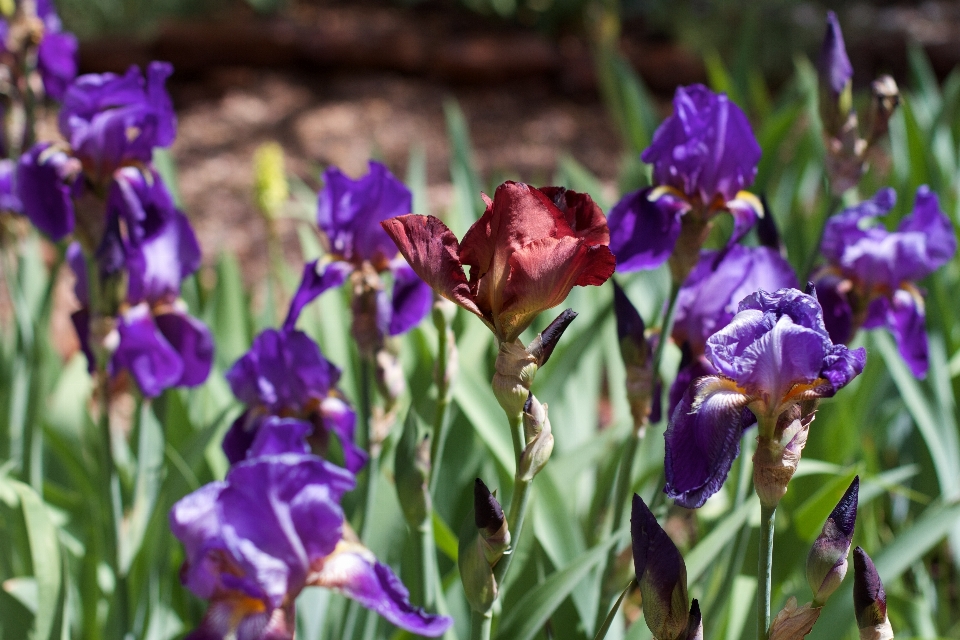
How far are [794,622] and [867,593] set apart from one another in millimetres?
59

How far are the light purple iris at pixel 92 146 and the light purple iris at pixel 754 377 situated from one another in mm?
752

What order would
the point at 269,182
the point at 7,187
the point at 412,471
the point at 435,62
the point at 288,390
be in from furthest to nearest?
1. the point at 435,62
2. the point at 269,182
3. the point at 7,187
4. the point at 288,390
5. the point at 412,471

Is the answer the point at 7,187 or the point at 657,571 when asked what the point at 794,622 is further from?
the point at 7,187

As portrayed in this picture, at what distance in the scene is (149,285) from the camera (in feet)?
3.67

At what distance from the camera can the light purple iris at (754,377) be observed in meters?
0.60

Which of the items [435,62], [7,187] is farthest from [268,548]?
[435,62]

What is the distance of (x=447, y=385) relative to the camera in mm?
921

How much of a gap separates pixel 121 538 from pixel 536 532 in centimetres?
52

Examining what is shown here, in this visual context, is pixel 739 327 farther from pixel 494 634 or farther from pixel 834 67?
pixel 834 67

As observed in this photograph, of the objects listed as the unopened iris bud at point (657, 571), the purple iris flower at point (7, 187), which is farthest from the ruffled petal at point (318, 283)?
the purple iris flower at point (7, 187)

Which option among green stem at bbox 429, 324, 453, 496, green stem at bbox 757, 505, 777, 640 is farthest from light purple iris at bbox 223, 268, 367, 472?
green stem at bbox 757, 505, 777, 640

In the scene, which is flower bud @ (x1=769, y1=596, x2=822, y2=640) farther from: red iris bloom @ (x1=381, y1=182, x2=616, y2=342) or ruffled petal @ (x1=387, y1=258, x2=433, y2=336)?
ruffled petal @ (x1=387, y1=258, x2=433, y2=336)

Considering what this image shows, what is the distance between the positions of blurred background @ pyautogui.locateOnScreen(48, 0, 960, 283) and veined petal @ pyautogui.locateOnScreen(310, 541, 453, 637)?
3.35 meters

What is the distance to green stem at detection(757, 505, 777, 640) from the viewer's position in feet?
2.13
